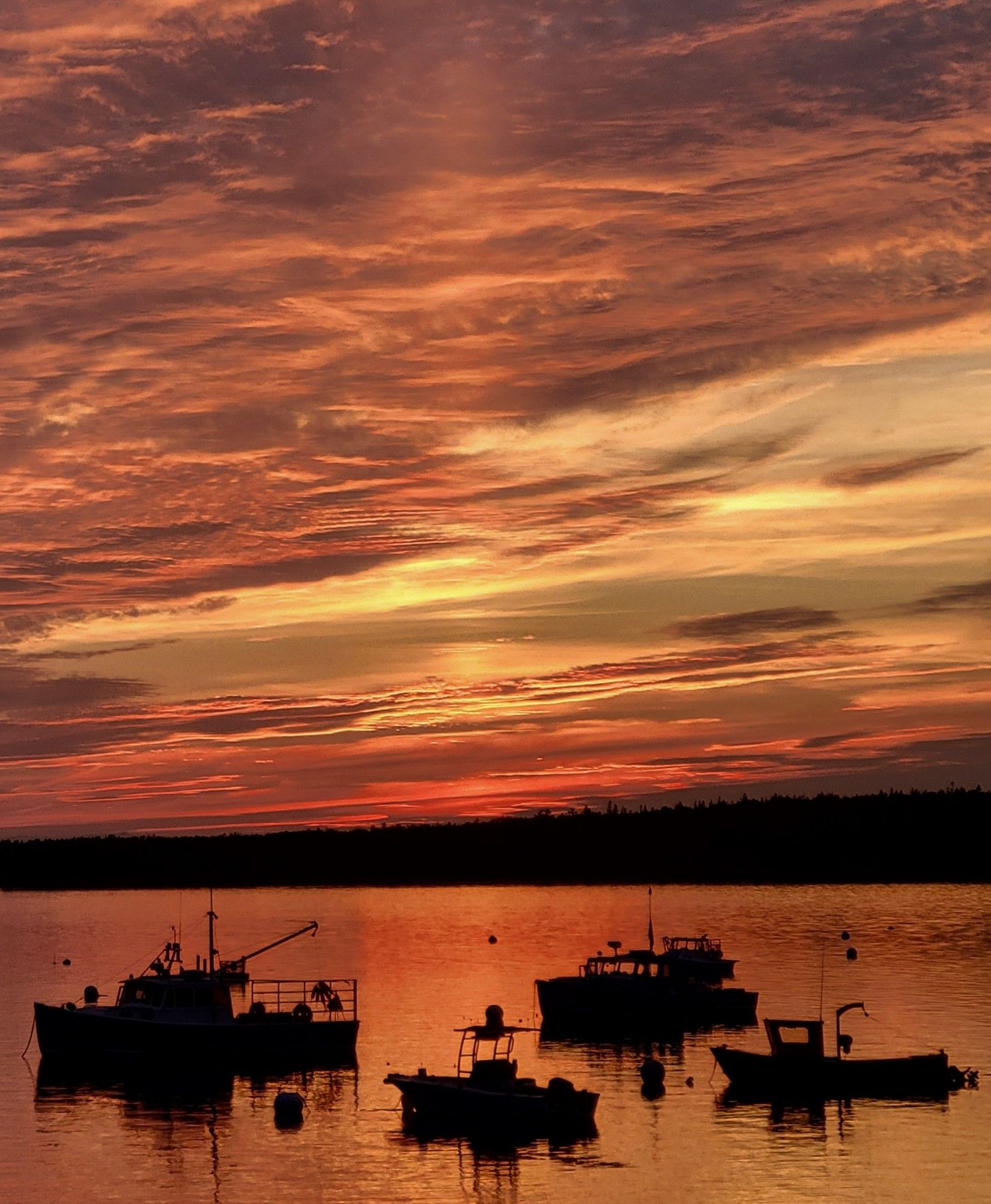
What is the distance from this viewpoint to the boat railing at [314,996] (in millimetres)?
92188

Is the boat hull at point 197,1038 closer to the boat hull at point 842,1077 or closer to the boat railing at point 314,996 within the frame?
the boat railing at point 314,996

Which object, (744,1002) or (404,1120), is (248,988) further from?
(404,1120)

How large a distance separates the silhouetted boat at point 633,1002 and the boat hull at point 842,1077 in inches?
957

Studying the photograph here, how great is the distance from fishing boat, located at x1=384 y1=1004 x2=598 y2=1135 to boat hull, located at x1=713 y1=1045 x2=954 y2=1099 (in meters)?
9.97

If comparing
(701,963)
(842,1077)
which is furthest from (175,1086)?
(701,963)

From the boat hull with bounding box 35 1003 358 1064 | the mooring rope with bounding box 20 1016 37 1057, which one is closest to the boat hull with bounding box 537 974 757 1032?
the boat hull with bounding box 35 1003 358 1064

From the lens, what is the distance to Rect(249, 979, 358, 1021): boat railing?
9219 cm

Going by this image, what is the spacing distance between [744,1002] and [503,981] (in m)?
34.4

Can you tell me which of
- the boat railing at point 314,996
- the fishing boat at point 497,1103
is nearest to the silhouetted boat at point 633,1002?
the boat railing at point 314,996

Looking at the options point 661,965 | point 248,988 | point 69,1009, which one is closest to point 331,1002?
point 69,1009

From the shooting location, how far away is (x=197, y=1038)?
84.2 metres

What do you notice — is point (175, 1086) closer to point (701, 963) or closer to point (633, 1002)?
point (633, 1002)

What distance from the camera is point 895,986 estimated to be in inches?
4803

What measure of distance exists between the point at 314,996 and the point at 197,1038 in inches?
464
